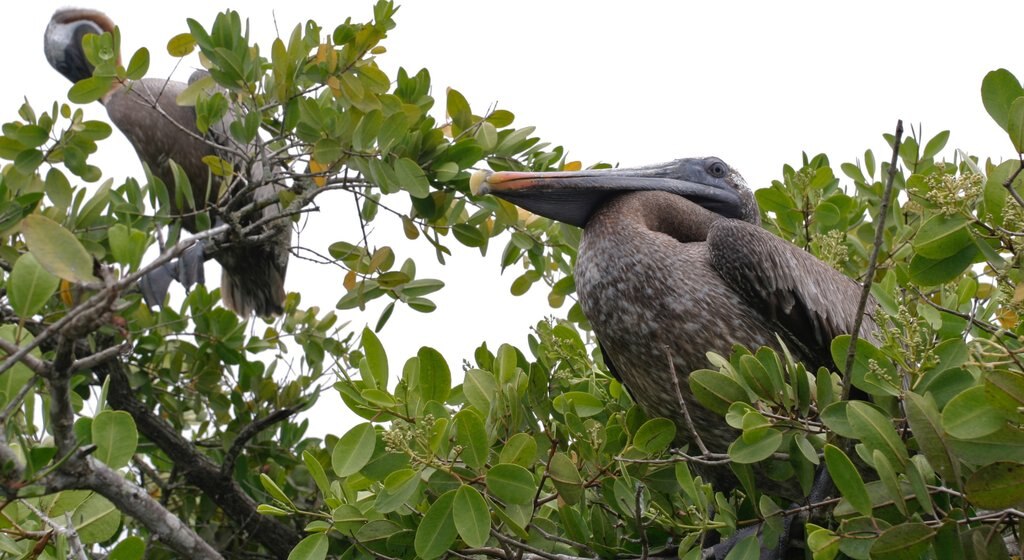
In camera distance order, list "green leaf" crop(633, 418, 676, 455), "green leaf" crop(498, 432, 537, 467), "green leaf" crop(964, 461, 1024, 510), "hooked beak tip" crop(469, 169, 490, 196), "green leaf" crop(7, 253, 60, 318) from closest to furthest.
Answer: "green leaf" crop(964, 461, 1024, 510) < "green leaf" crop(7, 253, 60, 318) < "green leaf" crop(498, 432, 537, 467) < "green leaf" crop(633, 418, 676, 455) < "hooked beak tip" crop(469, 169, 490, 196)

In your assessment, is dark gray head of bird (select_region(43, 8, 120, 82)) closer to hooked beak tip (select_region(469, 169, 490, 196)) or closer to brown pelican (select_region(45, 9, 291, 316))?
brown pelican (select_region(45, 9, 291, 316))

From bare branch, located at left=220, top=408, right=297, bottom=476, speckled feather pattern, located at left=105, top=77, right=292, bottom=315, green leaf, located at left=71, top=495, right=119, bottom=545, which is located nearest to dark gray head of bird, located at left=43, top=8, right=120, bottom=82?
speckled feather pattern, located at left=105, top=77, right=292, bottom=315

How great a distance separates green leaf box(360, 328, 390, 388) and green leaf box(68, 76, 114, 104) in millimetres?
1662

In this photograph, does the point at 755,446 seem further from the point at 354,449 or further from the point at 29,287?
the point at 29,287

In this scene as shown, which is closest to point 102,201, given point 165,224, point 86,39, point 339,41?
point 165,224

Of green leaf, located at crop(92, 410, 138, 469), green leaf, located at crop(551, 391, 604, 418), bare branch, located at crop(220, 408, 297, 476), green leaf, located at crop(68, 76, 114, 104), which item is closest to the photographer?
green leaf, located at crop(92, 410, 138, 469)

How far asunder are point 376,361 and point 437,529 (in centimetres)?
41

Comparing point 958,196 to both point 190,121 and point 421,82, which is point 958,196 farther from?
point 190,121

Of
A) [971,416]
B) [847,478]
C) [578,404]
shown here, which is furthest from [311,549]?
[971,416]

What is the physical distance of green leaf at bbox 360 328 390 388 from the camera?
8.10ft

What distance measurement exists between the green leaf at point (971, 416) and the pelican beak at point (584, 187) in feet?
5.56

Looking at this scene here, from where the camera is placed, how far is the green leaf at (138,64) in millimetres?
3480

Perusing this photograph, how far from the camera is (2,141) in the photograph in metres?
3.70

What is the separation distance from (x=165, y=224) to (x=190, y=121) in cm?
212
